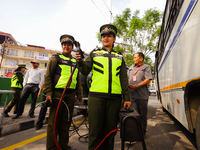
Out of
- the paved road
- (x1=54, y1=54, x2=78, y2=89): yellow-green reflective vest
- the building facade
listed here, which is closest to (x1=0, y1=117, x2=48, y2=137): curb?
the paved road

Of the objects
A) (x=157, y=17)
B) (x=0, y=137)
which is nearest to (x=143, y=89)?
(x=0, y=137)

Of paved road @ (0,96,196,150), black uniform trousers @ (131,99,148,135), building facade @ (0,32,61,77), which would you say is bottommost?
paved road @ (0,96,196,150)

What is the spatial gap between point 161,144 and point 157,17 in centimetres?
1544

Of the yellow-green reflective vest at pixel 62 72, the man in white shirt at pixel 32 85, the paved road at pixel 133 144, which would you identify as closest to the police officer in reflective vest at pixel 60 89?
the yellow-green reflective vest at pixel 62 72

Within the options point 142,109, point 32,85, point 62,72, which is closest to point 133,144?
point 142,109

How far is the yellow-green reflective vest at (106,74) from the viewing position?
1.74 meters

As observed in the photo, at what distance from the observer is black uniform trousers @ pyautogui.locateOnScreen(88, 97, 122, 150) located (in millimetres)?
1694

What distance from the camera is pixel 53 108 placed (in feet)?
7.61

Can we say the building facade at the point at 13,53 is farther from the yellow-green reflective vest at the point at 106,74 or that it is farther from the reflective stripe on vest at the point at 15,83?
the yellow-green reflective vest at the point at 106,74

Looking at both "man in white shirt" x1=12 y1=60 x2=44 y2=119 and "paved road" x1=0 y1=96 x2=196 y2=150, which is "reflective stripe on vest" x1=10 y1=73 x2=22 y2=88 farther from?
"paved road" x1=0 y1=96 x2=196 y2=150

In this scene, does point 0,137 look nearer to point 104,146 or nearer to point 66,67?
point 66,67

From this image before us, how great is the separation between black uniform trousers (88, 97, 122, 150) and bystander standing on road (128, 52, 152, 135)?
1338 mm

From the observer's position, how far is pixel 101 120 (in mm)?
1719

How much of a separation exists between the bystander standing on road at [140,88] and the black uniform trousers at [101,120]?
A: 52.7 inches
